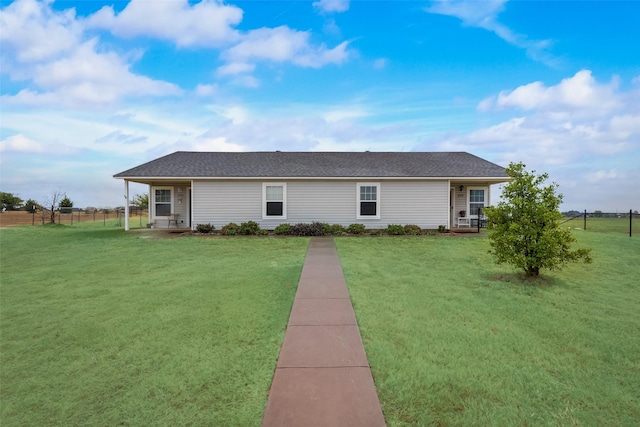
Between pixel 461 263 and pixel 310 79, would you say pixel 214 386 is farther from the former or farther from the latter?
pixel 310 79

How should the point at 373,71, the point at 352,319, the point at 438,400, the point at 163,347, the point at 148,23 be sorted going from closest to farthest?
the point at 438,400 < the point at 163,347 < the point at 352,319 < the point at 148,23 < the point at 373,71

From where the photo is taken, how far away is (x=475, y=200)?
1856 cm

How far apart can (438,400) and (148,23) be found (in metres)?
15.4

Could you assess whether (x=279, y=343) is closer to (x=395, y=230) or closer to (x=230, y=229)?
(x=230, y=229)

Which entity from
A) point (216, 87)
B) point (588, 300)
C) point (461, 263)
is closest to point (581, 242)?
point (461, 263)

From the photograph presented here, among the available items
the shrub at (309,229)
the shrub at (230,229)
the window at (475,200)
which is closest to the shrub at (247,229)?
the shrub at (230,229)

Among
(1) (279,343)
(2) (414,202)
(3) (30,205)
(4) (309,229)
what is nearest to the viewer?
(1) (279,343)

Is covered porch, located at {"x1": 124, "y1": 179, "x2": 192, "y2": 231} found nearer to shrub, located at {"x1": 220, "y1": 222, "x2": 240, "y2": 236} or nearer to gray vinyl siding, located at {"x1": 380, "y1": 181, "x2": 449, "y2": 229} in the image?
shrub, located at {"x1": 220, "y1": 222, "x2": 240, "y2": 236}

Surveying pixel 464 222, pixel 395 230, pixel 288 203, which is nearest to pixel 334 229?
pixel 288 203

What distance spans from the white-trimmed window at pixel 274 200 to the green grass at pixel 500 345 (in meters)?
9.41

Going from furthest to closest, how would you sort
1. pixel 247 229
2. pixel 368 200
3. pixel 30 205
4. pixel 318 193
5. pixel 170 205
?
pixel 30 205, pixel 170 205, pixel 368 200, pixel 318 193, pixel 247 229

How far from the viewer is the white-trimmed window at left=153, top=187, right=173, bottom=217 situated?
18.8 metres

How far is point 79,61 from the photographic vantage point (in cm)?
1277

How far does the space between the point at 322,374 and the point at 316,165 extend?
611 inches
